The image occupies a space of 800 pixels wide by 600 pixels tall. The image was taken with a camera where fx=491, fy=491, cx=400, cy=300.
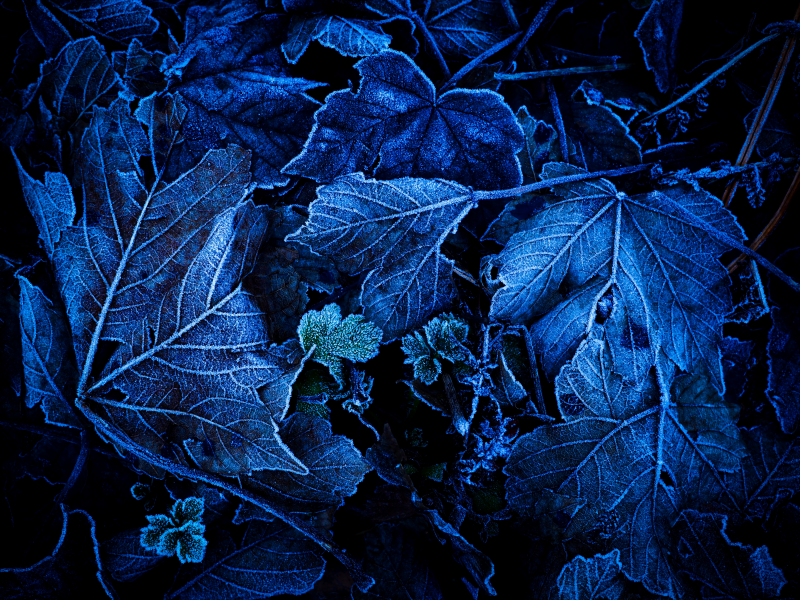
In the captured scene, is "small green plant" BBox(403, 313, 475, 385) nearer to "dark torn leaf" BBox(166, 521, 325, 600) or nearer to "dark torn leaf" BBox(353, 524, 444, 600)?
"dark torn leaf" BBox(353, 524, 444, 600)

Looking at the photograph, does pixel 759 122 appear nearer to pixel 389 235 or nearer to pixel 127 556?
pixel 389 235

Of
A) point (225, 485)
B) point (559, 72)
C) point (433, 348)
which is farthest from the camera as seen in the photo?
point (559, 72)

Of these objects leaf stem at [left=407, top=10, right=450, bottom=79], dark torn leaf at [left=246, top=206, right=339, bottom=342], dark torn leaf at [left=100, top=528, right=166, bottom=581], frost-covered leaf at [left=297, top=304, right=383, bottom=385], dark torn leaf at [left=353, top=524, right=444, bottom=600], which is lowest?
dark torn leaf at [left=353, top=524, right=444, bottom=600]

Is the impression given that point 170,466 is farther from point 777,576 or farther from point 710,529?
point 777,576

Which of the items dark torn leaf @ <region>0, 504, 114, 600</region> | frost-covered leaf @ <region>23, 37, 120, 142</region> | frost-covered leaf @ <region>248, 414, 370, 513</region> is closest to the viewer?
dark torn leaf @ <region>0, 504, 114, 600</region>

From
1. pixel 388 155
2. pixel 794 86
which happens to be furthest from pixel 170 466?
pixel 794 86

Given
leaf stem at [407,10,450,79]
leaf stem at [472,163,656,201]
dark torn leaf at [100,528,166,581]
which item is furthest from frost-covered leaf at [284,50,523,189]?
dark torn leaf at [100,528,166,581]

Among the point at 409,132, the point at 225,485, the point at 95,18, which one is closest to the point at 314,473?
the point at 225,485
